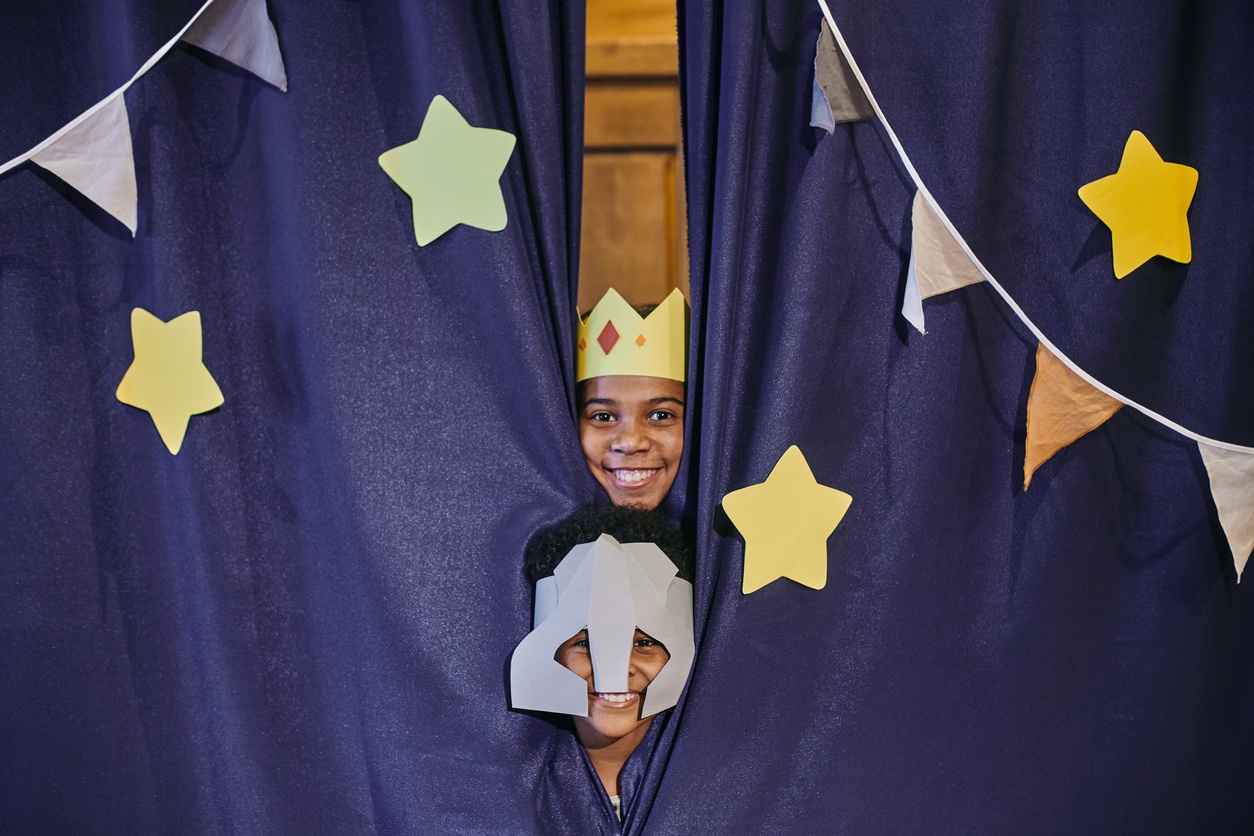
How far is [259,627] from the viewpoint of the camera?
3.69 feet

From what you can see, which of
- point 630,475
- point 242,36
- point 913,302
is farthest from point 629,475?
point 242,36

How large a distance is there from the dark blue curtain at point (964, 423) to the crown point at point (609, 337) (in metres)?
0.11

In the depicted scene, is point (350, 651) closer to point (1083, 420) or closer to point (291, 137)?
point (291, 137)

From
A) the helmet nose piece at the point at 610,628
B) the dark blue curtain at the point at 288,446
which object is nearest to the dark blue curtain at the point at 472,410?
the dark blue curtain at the point at 288,446

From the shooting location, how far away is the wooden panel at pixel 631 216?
6.34ft

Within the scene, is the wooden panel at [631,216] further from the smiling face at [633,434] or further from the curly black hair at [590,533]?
the curly black hair at [590,533]

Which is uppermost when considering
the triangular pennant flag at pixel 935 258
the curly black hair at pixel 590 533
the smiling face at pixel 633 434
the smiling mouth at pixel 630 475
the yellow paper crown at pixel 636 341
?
the triangular pennant flag at pixel 935 258

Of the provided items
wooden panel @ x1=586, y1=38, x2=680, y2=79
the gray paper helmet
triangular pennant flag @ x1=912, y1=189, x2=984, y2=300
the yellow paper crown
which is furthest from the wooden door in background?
the gray paper helmet

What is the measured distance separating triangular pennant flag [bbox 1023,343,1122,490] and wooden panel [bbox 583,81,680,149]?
3.33 ft

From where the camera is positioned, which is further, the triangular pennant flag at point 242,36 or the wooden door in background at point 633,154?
the wooden door in background at point 633,154

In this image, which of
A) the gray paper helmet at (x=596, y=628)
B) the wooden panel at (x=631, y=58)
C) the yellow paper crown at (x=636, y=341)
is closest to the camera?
the gray paper helmet at (x=596, y=628)

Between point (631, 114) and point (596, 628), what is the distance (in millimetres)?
1221

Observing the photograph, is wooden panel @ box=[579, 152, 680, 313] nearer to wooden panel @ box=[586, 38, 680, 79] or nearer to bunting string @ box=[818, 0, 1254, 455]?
wooden panel @ box=[586, 38, 680, 79]

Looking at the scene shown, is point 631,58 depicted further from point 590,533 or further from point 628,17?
point 590,533
